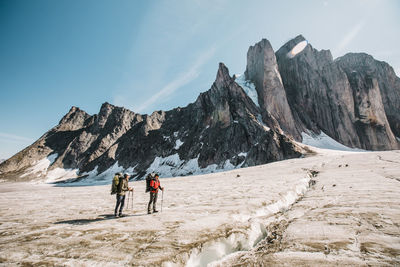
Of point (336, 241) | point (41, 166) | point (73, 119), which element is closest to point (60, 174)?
point (41, 166)

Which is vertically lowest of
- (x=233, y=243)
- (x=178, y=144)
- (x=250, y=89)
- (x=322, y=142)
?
(x=233, y=243)

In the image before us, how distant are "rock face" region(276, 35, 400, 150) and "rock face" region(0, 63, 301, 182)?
34761 millimetres

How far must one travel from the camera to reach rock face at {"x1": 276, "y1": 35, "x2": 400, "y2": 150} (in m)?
91.8

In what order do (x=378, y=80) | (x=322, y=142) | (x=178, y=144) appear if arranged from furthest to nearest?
1. (x=378, y=80)
2. (x=178, y=144)
3. (x=322, y=142)

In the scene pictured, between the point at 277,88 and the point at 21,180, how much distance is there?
497ft

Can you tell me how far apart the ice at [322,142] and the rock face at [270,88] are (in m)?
4.79

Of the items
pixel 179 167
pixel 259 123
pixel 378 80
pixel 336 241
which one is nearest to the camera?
pixel 336 241

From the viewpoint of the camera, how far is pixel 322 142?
8638 centimetres

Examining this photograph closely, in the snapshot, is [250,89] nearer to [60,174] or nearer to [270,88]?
[270,88]

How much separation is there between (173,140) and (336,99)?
92913 millimetres

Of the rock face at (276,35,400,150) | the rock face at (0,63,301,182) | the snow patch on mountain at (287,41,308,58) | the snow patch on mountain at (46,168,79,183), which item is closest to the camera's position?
the rock face at (0,63,301,182)

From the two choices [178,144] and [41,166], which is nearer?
[178,144]

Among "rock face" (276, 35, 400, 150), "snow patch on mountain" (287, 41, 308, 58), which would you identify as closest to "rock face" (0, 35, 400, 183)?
"rock face" (276, 35, 400, 150)

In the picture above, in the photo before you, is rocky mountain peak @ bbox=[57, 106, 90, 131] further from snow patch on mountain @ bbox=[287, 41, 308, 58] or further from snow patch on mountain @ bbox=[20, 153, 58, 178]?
snow patch on mountain @ bbox=[287, 41, 308, 58]
